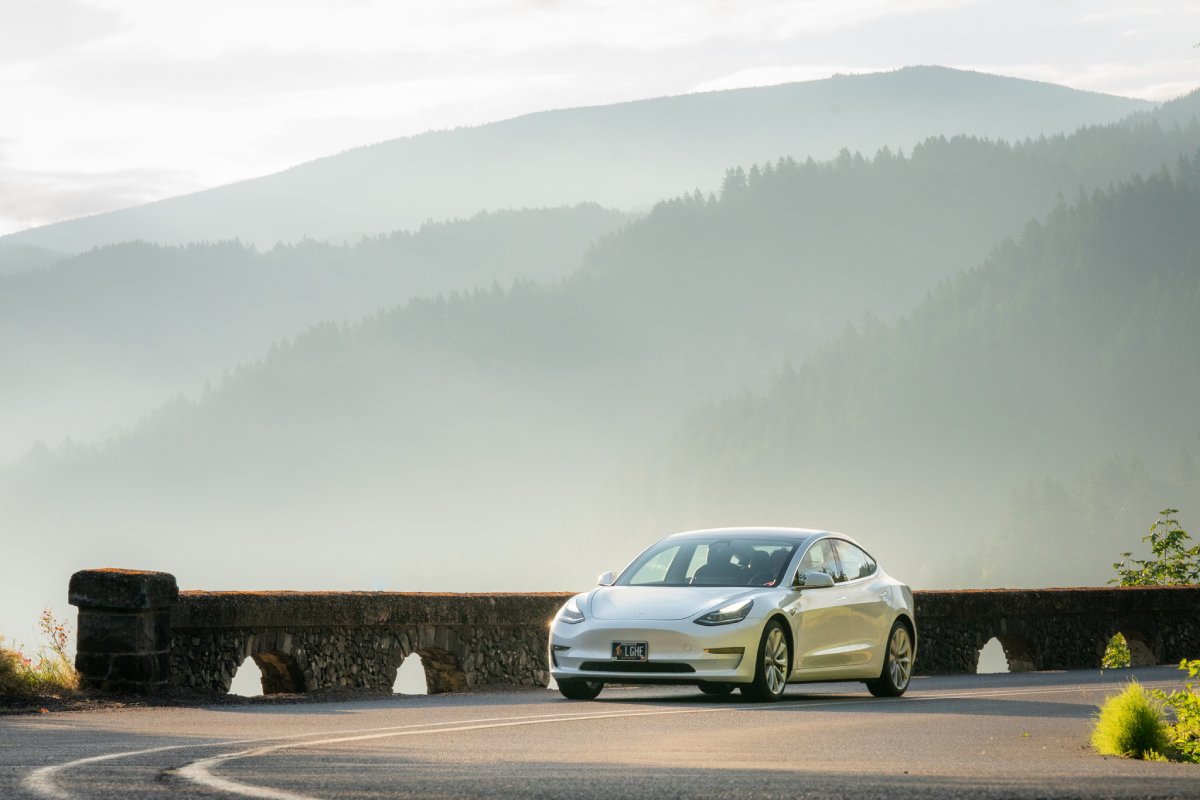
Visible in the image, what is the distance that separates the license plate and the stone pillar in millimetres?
3705

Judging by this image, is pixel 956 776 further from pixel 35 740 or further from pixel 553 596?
pixel 553 596

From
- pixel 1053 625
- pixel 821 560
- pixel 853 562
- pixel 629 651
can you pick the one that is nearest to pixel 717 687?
pixel 629 651

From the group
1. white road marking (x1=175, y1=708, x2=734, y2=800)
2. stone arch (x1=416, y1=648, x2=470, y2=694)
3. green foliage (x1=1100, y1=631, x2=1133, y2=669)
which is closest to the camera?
white road marking (x1=175, y1=708, x2=734, y2=800)

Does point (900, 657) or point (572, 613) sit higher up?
point (572, 613)

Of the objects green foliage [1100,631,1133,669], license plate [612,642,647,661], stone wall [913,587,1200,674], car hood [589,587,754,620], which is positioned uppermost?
car hood [589,587,754,620]

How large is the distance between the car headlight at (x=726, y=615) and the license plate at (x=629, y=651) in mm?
510

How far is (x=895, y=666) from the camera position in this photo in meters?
16.1

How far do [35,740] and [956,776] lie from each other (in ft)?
18.3

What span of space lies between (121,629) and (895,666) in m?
7.04

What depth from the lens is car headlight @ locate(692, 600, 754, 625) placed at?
14070mm

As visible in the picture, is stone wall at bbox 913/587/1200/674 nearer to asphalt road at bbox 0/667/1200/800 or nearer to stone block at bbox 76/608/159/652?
asphalt road at bbox 0/667/1200/800

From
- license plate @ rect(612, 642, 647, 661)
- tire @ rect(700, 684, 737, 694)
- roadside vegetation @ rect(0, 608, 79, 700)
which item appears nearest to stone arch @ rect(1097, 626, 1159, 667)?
tire @ rect(700, 684, 737, 694)

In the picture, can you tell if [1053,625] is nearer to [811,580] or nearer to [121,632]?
[811,580]

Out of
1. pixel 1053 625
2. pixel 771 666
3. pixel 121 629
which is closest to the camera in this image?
pixel 121 629
